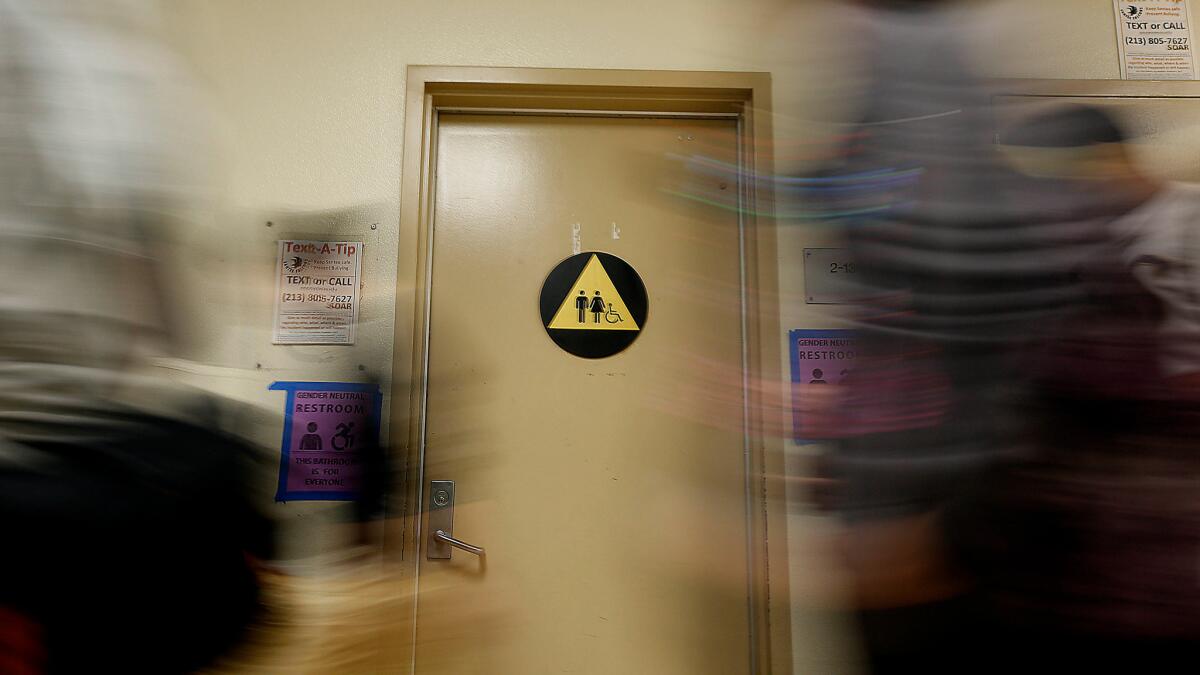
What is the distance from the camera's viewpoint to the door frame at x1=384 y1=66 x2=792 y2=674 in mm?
1445

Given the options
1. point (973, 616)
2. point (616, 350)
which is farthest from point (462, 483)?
point (973, 616)

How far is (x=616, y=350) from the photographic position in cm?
157

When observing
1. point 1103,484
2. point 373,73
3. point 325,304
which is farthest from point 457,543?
point 1103,484

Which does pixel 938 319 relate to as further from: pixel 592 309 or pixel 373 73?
pixel 373 73

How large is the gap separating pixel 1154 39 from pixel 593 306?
64.6 inches

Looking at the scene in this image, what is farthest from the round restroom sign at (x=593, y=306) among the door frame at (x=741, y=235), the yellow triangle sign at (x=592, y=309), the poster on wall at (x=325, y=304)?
the poster on wall at (x=325, y=304)

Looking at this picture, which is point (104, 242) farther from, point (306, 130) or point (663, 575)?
point (663, 575)

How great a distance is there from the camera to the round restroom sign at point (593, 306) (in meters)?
1.58

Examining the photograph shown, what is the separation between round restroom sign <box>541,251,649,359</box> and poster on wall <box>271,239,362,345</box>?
1.52ft

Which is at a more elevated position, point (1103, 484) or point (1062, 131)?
→ point (1062, 131)

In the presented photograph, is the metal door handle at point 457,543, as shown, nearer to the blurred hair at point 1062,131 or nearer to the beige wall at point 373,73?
the beige wall at point 373,73

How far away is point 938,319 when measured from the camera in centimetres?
48

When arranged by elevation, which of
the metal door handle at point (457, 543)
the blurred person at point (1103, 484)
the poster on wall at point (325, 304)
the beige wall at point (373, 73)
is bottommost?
the metal door handle at point (457, 543)

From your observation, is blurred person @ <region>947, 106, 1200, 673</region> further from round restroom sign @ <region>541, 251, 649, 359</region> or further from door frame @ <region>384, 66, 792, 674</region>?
round restroom sign @ <region>541, 251, 649, 359</region>
